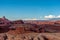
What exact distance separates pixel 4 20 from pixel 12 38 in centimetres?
1774

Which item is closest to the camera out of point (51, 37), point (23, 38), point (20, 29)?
point (23, 38)

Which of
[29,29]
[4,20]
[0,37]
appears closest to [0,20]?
[4,20]

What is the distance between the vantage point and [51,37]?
14.3 m

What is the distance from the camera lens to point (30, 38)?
44.9 feet

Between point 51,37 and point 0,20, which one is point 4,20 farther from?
point 51,37

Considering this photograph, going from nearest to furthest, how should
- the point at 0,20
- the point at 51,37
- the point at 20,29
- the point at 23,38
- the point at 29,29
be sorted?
the point at 23,38
the point at 51,37
the point at 20,29
the point at 29,29
the point at 0,20

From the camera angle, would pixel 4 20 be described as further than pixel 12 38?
Yes

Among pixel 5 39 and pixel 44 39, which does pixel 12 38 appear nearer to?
pixel 5 39

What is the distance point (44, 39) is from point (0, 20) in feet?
57.6

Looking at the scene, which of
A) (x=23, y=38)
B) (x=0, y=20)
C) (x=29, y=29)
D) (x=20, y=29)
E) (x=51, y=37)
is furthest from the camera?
(x=0, y=20)

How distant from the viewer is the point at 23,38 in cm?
1336

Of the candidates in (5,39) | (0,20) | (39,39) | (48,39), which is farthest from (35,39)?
(0,20)

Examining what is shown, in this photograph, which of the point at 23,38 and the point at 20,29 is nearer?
the point at 23,38

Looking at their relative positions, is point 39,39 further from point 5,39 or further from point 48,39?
point 5,39
